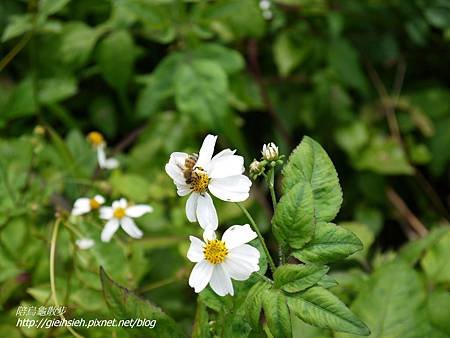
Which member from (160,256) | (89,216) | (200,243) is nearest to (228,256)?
(200,243)

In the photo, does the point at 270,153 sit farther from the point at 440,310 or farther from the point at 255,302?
the point at 440,310

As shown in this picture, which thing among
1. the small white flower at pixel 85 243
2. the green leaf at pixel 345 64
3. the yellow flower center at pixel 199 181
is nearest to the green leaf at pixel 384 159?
the green leaf at pixel 345 64

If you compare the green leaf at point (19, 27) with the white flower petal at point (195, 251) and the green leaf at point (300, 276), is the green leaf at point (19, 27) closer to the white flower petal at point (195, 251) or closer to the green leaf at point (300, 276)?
the white flower petal at point (195, 251)

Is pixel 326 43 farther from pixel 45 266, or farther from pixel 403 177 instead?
pixel 45 266

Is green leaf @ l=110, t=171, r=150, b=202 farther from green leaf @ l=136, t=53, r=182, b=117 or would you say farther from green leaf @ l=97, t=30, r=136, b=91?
green leaf @ l=97, t=30, r=136, b=91

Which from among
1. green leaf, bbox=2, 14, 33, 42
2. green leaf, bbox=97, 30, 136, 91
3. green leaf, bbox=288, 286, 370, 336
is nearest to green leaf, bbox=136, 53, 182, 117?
green leaf, bbox=97, 30, 136, 91
